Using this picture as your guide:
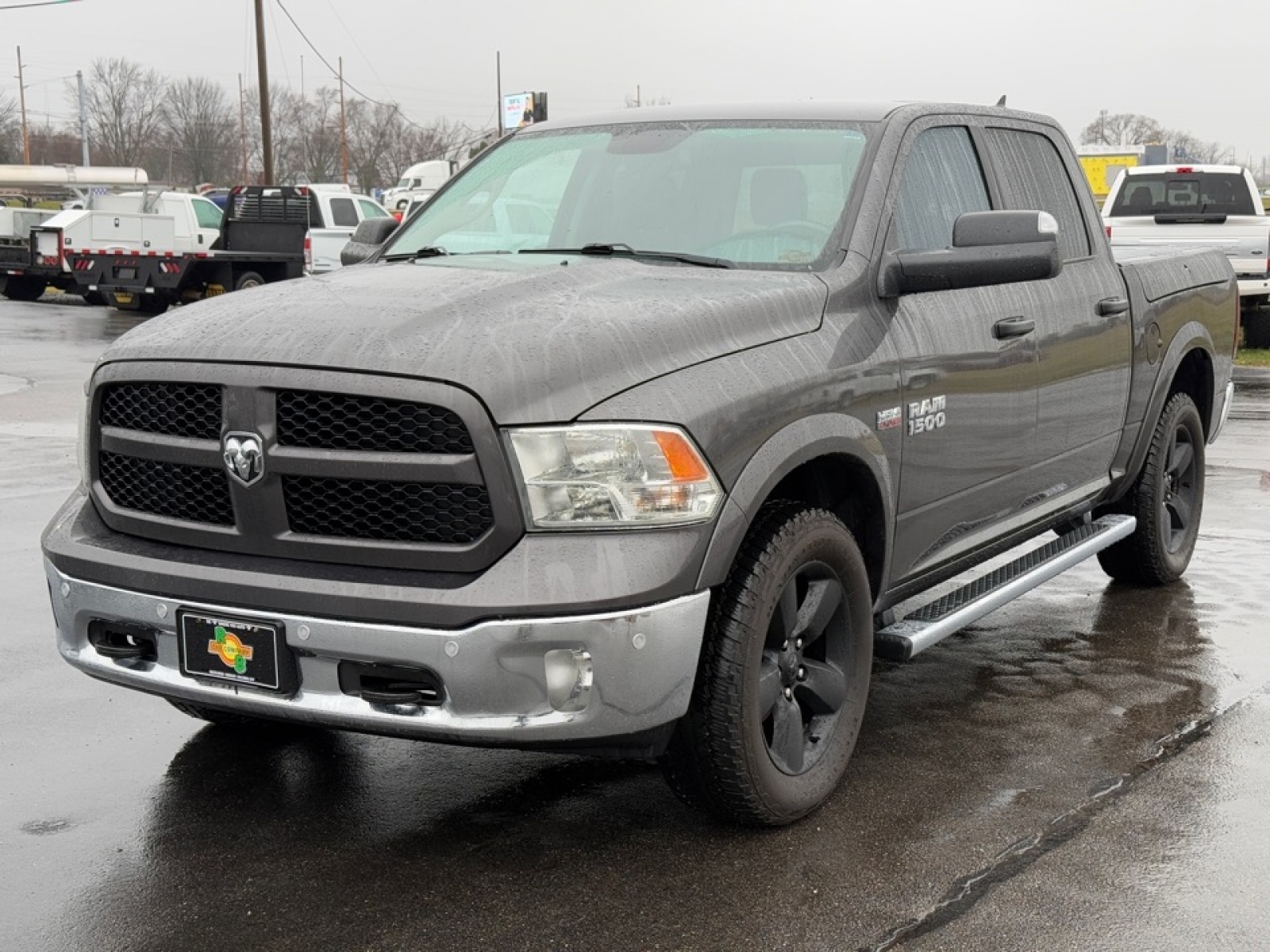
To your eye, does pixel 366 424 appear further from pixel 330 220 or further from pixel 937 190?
pixel 330 220

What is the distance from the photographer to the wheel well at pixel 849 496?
4.02 meters

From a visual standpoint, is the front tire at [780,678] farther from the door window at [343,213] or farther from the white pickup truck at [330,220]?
the door window at [343,213]

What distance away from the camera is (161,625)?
3.54 m

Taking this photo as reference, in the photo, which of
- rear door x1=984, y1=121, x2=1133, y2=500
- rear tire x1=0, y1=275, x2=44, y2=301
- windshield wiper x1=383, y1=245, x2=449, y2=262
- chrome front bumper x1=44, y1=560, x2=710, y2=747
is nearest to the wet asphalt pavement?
chrome front bumper x1=44, y1=560, x2=710, y2=747

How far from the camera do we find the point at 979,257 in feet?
13.9

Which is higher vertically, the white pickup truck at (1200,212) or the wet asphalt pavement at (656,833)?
the white pickup truck at (1200,212)

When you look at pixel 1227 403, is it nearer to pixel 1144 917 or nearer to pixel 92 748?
pixel 1144 917

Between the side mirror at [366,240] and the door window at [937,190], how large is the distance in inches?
71.4

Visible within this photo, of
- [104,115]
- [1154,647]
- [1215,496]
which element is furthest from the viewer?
[104,115]

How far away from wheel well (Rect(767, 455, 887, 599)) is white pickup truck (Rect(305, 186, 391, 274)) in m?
17.4

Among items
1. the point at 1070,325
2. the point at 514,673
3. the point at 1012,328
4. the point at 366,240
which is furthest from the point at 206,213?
the point at 514,673

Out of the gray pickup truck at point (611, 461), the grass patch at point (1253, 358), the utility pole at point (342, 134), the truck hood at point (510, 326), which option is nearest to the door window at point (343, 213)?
the grass patch at point (1253, 358)

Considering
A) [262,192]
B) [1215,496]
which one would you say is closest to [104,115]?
[262,192]

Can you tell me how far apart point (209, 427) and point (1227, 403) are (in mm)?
5018
